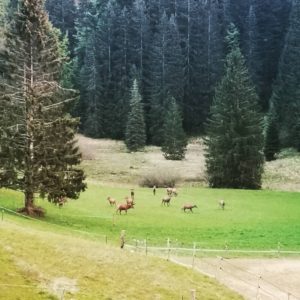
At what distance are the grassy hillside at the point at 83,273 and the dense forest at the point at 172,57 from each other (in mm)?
76075

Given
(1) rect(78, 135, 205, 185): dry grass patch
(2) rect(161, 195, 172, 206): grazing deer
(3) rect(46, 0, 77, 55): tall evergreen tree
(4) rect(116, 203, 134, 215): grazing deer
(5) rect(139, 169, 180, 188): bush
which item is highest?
(3) rect(46, 0, 77, 55): tall evergreen tree

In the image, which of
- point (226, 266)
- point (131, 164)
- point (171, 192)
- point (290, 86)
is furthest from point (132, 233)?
point (290, 86)

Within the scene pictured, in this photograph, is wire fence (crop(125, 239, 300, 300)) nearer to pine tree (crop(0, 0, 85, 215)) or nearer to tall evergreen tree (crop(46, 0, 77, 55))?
pine tree (crop(0, 0, 85, 215))

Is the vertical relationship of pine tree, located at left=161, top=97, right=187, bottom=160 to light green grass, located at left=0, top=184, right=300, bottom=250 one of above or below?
above

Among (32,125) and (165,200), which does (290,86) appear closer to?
(165,200)

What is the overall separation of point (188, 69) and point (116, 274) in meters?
94.5

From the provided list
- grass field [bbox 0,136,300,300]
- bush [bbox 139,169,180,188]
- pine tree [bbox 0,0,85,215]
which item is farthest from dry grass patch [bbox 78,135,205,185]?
pine tree [bbox 0,0,85,215]

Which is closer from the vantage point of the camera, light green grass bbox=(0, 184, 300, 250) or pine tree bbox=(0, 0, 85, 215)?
light green grass bbox=(0, 184, 300, 250)

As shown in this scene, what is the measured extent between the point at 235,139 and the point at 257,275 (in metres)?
36.5

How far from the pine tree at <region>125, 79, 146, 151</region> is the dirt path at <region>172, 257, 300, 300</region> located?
203 feet

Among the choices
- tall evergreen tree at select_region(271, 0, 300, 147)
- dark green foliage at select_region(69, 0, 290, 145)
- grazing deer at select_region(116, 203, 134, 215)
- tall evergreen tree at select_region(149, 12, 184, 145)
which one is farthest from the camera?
dark green foliage at select_region(69, 0, 290, 145)

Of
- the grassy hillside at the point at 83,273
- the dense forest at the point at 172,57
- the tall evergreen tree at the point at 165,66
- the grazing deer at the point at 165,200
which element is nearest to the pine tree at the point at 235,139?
the grazing deer at the point at 165,200

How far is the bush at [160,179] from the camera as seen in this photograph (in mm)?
61434

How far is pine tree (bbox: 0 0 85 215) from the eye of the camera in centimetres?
3453
